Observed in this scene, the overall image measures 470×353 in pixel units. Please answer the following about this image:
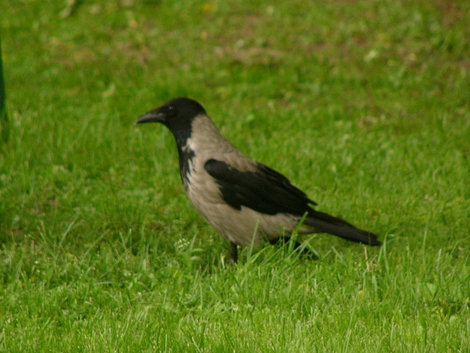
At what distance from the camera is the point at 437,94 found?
8.17 metres

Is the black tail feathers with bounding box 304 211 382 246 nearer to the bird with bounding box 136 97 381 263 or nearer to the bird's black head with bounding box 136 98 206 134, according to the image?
the bird with bounding box 136 97 381 263

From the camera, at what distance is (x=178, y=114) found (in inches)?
199

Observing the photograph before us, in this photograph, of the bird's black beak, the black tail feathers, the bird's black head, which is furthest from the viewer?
the bird's black beak

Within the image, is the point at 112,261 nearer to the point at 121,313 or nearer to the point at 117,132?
the point at 121,313

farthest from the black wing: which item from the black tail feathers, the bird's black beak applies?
the bird's black beak

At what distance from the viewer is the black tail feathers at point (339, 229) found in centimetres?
461

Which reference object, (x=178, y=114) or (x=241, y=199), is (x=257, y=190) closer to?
(x=241, y=199)

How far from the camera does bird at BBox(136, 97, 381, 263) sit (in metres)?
4.66

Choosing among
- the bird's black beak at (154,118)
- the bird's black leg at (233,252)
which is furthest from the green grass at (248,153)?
the bird's black beak at (154,118)

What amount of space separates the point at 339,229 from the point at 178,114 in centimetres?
149

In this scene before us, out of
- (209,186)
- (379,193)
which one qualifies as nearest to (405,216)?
(379,193)

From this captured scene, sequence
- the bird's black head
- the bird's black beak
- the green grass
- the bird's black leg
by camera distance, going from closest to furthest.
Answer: the green grass
the bird's black leg
the bird's black head
the bird's black beak

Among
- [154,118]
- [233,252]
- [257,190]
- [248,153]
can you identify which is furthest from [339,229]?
[248,153]

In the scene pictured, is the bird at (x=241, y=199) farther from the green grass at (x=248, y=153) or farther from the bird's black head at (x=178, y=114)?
the green grass at (x=248, y=153)
